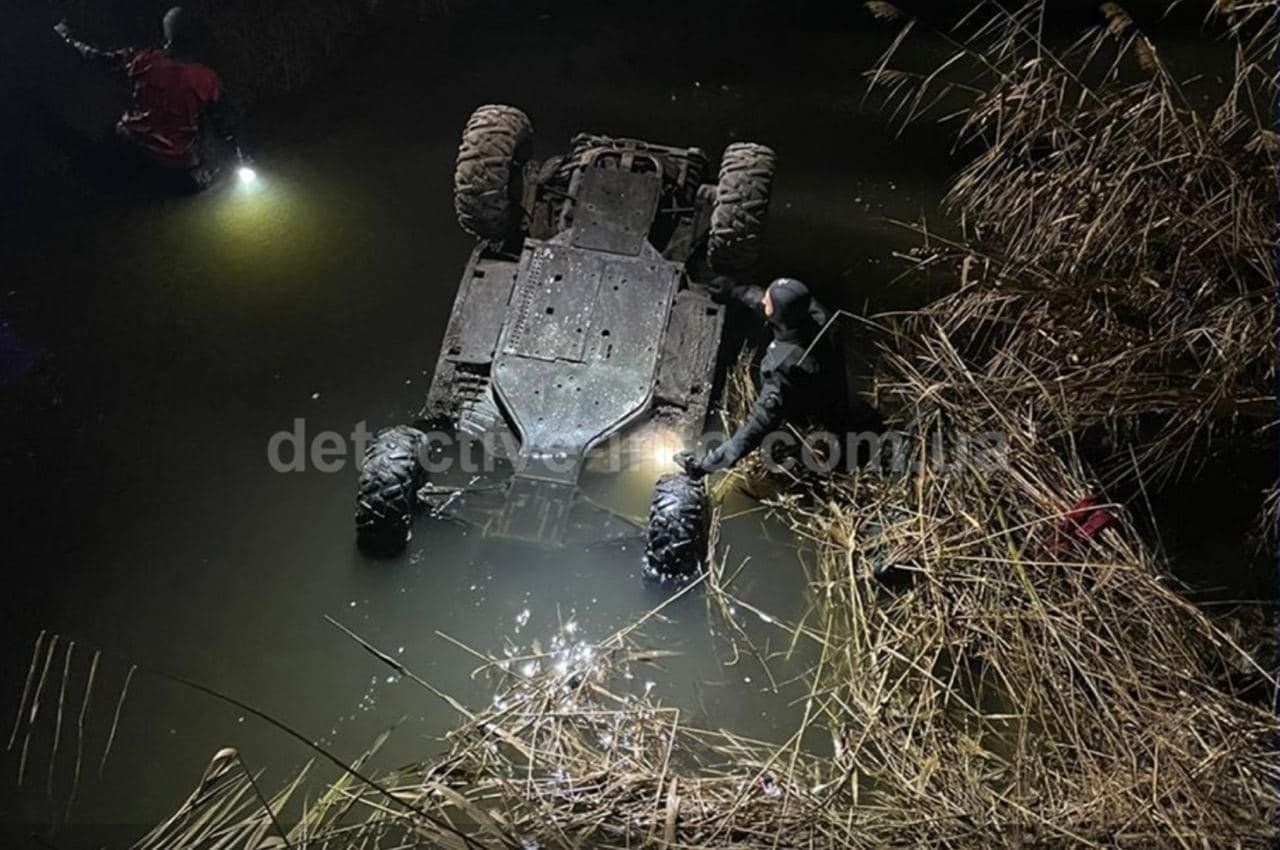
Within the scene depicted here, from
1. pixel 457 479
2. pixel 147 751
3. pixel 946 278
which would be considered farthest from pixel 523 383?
pixel 946 278

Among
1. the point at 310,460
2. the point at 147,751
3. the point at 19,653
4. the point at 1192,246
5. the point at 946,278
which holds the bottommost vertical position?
the point at 147,751

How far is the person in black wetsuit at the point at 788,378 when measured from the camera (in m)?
4.95

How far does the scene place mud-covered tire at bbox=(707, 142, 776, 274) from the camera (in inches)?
223

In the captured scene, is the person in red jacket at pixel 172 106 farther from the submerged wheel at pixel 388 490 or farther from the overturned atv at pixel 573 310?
the submerged wheel at pixel 388 490

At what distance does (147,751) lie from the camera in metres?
4.50

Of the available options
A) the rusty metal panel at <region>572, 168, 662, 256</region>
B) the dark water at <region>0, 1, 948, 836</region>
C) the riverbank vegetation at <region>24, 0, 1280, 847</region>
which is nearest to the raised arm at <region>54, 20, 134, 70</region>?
the dark water at <region>0, 1, 948, 836</region>

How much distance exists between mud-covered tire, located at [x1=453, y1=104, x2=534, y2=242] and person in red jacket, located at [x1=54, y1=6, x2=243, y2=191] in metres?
2.18

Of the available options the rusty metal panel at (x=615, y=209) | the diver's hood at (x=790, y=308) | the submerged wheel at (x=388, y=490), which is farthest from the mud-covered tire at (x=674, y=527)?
the rusty metal panel at (x=615, y=209)

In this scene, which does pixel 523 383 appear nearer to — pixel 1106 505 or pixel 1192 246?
pixel 1106 505

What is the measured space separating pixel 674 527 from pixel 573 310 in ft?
5.00

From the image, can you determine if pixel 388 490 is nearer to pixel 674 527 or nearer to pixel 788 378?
pixel 674 527

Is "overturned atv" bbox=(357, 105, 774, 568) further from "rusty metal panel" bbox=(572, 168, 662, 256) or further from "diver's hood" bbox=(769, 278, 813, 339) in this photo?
"diver's hood" bbox=(769, 278, 813, 339)

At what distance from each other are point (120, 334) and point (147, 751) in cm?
288

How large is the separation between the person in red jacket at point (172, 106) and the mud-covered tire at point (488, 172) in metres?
2.18
